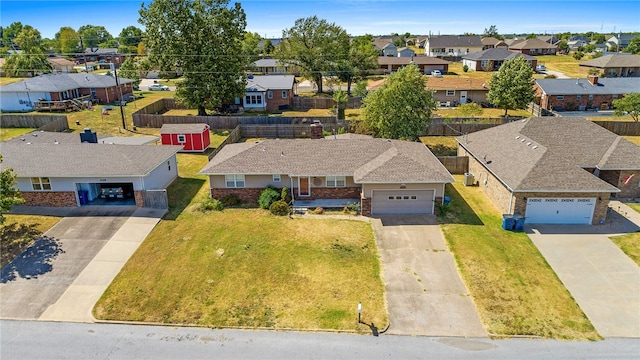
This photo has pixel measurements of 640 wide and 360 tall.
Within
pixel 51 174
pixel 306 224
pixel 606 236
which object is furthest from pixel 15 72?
pixel 606 236

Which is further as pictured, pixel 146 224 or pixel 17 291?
pixel 146 224

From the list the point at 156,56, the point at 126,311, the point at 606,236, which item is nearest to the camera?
the point at 126,311

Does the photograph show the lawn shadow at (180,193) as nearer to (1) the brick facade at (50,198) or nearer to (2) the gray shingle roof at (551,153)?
(1) the brick facade at (50,198)

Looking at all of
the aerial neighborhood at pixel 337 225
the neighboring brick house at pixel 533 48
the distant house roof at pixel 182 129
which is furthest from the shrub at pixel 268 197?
the neighboring brick house at pixel 533 48

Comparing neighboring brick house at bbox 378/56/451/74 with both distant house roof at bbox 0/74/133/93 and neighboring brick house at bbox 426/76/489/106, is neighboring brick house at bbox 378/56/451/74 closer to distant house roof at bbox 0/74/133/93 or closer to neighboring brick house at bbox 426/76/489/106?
neighboring brick house at bbox 426/76/489/106

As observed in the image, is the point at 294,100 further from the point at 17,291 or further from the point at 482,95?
the point at 17,291

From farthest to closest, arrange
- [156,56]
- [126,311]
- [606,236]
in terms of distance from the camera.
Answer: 1. [156,56]
2. [606,236]
3. [126,311]

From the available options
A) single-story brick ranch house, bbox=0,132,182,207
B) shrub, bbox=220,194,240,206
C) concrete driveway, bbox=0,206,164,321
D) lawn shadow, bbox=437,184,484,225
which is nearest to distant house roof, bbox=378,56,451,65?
lawn shadow, bbox=437,184,484,225
